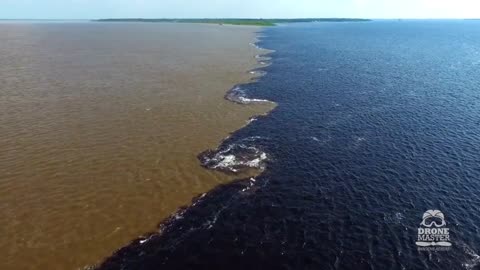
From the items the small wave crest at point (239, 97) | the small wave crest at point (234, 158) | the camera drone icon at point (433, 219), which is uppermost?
the camera drone icon at point (433, 219)

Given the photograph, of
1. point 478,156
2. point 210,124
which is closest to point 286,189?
point 210,124

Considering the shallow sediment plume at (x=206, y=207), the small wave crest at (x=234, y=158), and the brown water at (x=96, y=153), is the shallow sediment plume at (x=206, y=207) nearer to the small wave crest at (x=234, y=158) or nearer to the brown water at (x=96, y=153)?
the small wave crest at (x=234, y=158)

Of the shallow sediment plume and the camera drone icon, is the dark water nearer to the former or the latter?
the shallow sediment plume

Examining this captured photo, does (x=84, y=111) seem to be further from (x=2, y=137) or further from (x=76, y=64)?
(x=76, y=64)

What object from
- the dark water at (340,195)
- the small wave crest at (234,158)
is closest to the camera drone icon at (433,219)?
the dark water at (340,195)

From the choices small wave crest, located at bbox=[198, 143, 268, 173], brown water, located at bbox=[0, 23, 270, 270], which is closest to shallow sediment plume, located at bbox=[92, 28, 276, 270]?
small wave crest, located at bbox=[198, 143, 268, 173]

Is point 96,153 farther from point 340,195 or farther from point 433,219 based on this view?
point 433,219

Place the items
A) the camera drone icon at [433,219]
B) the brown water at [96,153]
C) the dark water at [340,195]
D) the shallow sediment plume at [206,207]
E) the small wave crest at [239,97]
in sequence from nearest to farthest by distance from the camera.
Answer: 1. the shallow sediment plume at [206,207]
2. the dark water at [340,195]
3. the brown water at [96,153]
4. the camera drone icon at [433,219]
5. the small wave crest at [239,97]

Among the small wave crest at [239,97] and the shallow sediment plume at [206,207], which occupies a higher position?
the shallow sediment plume at [206,207]
